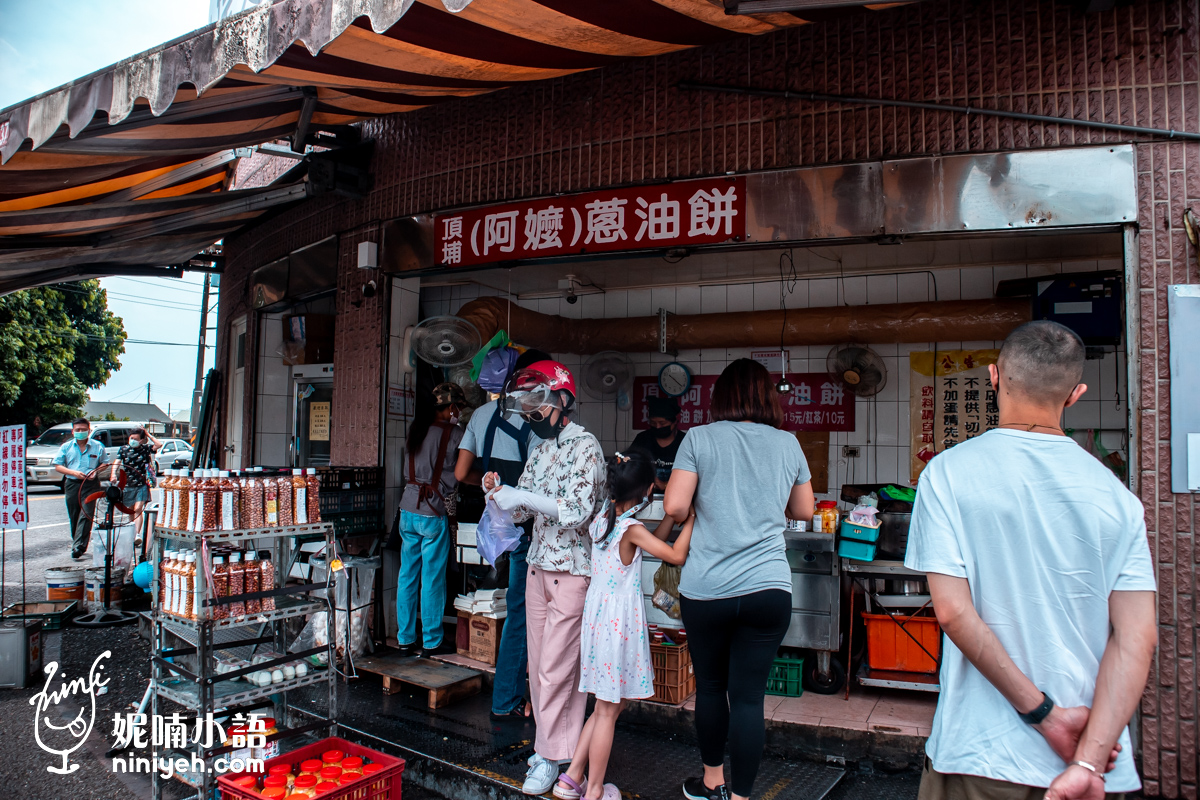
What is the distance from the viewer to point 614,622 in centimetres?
332

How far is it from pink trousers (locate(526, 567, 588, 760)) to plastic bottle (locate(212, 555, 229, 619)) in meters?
1.52

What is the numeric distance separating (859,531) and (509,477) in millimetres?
2349

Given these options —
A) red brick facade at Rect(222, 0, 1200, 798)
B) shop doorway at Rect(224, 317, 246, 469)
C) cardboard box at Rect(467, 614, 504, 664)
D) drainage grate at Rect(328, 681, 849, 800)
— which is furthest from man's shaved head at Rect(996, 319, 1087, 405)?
shop doorway at Rect(224, 317, 246, 469)

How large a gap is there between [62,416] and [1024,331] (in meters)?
28.5

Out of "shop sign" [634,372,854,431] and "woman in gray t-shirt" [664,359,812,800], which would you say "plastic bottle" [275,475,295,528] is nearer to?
"woman in gray t-shirt" [664,359,812,800]

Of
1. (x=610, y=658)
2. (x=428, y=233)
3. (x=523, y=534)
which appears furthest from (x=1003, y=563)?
(x=428, y=233)

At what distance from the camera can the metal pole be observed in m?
3.64

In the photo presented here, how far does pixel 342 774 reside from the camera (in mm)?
3098

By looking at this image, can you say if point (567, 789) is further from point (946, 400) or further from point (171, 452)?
point (171, 452)

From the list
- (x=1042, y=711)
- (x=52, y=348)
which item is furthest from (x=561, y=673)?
(x=52, y=348)

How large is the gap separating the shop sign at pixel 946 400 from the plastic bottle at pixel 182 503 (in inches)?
239

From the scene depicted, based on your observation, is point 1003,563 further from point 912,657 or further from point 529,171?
point 529,171

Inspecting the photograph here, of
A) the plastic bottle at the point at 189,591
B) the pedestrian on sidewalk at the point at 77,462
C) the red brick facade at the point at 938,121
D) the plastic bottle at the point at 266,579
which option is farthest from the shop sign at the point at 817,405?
the pedestrian on sidewalk at the point at 77,462

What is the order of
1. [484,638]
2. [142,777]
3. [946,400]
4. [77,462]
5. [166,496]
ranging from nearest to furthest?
[166,496]
[142,777]
[484,638]
[946,400]
[77,462]
